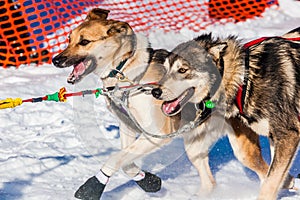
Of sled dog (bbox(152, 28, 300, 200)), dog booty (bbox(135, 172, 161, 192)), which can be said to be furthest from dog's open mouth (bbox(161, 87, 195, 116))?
dog booty (bbox(135, 172, 161, 192))

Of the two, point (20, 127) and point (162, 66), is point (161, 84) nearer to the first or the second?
point (162, 66)

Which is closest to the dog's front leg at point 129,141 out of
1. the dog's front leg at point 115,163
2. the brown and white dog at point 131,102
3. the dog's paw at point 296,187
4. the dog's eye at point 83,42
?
the brown and white dog at point 131,102

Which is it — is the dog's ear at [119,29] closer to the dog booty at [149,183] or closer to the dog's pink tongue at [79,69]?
the dog's pink tongue at [79,69]

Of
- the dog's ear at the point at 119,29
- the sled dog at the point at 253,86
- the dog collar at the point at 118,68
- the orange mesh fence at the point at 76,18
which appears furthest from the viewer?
the orange mesh fence at the point at 76,18

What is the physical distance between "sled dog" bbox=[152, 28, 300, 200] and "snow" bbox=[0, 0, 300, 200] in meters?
0.55

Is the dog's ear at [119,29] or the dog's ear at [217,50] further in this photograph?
the dog's ear at [119,29]

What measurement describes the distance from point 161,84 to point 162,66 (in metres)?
0.23

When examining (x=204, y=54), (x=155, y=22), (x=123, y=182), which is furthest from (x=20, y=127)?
(x=155, y=22)

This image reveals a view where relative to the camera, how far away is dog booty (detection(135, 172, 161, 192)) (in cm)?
353

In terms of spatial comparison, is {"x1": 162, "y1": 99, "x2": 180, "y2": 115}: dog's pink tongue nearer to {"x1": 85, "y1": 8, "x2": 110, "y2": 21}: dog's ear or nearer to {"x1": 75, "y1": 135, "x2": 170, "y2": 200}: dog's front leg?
{"x1": 75, "y1": 135, "x2": 170, "y2": 200}: dog's front leg

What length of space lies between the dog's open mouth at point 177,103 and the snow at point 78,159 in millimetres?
592

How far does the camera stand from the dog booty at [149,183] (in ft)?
11.6

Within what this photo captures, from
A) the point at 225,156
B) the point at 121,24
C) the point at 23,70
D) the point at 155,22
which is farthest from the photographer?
the point at 155,22

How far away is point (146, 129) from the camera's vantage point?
3.29 metres
